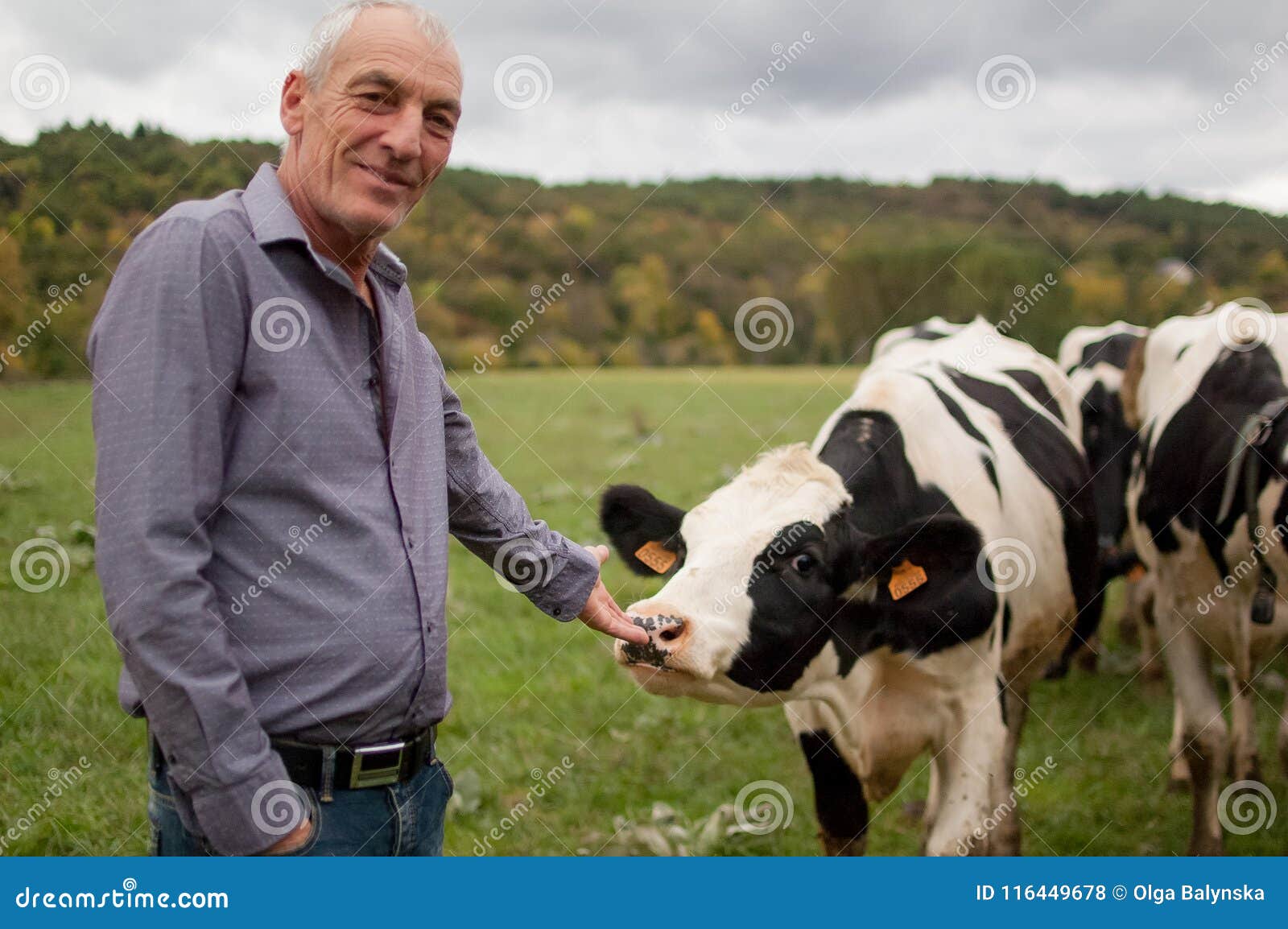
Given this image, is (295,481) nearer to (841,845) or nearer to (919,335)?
(841,845)

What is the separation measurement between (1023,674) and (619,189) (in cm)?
1703

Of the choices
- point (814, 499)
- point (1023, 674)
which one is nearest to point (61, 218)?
point (814, 499)

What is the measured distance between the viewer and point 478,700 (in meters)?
5.75

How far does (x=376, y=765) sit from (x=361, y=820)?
11cm

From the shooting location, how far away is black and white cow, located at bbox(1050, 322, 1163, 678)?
6.20 metres

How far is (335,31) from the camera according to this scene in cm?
197

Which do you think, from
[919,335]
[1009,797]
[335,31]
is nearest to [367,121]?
[335,31]

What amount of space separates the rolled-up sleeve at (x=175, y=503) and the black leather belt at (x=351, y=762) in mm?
128

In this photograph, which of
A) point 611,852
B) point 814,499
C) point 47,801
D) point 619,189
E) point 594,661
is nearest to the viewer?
point 814,499

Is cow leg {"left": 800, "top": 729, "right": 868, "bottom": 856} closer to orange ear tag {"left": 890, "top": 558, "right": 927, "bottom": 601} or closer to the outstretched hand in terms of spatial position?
orange ear tag {"left": 890, "top": 558, "right": 927, "bottom": 601}

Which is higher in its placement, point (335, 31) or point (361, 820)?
point (335, 31)

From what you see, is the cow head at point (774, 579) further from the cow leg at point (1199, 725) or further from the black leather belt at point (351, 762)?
the cow leg at point (1199, 725)

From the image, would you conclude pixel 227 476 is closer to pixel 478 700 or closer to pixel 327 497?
pixel 327 497

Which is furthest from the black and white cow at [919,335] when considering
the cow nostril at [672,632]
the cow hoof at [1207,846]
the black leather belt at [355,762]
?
the black leather belt at [355,762]
